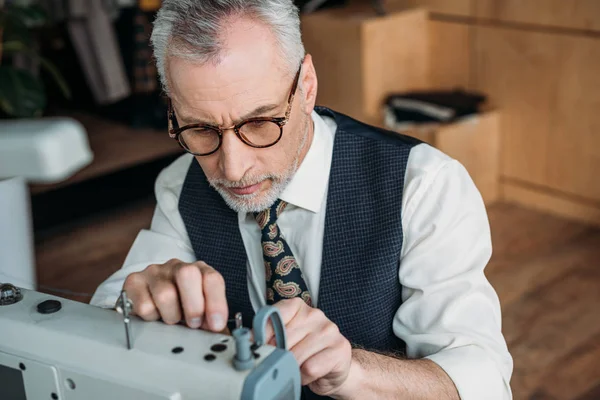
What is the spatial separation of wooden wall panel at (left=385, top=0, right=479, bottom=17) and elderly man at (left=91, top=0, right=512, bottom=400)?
2.63 meters

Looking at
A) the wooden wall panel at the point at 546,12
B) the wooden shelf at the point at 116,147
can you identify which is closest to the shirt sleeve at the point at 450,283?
the wooden wall panel at the point at 546,12

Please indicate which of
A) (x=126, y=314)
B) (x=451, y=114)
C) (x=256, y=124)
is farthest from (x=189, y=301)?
(x=451, y=114)

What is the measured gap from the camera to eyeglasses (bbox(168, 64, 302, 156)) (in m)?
1.32

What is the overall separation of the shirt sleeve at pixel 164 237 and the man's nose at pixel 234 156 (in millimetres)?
343

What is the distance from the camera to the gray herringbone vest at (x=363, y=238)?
4.80 feet

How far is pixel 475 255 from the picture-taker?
1396 millimetres

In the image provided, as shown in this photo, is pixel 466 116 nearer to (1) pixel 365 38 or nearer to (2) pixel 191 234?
(1) pixel 365 38

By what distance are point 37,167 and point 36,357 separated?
0.51 meters

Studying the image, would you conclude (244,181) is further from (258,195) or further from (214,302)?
(214,302)

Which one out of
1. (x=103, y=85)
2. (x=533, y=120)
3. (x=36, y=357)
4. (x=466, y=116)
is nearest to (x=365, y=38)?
(x=466, y=116)

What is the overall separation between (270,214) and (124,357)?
0.60m

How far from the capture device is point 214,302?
1.09 m

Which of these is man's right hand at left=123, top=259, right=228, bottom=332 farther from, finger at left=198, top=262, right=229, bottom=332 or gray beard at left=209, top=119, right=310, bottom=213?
gray beard at left=209, top=119, right=310, bottom=213

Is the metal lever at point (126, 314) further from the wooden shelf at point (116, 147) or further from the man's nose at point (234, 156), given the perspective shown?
the wooden shelf at point (116, 147)
